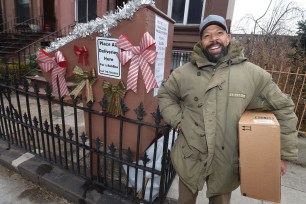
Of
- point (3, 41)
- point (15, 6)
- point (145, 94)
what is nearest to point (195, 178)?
point (145, 94)

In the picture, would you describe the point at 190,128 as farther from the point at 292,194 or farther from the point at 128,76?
the point at 292,194

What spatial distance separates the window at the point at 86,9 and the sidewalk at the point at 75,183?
30.5ft

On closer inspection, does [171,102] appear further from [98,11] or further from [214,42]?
[98,11]

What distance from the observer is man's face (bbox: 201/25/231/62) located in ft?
5.02

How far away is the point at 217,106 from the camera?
146 cm

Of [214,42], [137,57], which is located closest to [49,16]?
[137,57]

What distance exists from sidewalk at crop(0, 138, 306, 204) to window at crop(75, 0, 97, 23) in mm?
9296

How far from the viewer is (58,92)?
2.26 meters

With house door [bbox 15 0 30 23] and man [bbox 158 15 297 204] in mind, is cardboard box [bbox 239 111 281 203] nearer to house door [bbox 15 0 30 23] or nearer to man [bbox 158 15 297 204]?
man [bbox 158 15 297 204]

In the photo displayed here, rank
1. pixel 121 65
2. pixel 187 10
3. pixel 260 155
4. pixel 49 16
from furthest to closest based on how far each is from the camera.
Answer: pixel 49 16 → pixel 187 10 → pixel 121 65 → pixel 260 155

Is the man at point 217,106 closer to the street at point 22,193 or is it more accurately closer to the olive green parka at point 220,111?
the olive green parka at point 220,111

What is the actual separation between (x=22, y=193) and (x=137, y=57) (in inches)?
84.4

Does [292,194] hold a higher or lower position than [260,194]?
lower

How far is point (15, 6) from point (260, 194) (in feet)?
50.4
